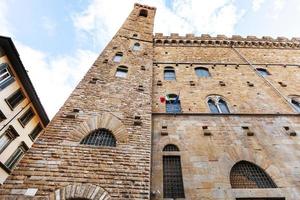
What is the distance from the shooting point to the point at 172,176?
6316 mm

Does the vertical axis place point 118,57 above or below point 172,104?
above

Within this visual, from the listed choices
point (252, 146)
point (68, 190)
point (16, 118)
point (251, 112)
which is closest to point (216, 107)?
point (251, 112)

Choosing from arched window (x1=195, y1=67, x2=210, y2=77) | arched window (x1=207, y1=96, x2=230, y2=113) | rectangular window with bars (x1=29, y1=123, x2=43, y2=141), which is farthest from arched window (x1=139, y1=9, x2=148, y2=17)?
rectangular window with bars (x1=29, y1=123, x2=43, y2=141)

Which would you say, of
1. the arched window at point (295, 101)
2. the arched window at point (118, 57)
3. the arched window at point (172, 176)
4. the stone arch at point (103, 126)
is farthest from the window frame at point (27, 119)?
the arched window at point (295, 101)

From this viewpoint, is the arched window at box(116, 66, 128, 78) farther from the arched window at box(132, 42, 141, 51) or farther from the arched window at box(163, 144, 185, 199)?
the arched window at box(163, 144, 185, 199)

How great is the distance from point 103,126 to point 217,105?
5.09 m

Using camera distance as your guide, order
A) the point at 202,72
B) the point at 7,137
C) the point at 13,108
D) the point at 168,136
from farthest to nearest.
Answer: the point at 13,108, the point at 202,72, the point at 7,137, the point at 168,136

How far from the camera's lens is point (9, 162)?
11461 mm

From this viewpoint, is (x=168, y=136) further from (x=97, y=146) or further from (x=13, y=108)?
(x=13, y=108)

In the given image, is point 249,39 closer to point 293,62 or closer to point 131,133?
point 293,62

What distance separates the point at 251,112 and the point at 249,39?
29.7 feet

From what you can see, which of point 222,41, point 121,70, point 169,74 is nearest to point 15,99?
point 121,70

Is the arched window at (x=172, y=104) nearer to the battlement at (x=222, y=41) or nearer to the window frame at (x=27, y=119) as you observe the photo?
the battlement at (x=222, y=41)

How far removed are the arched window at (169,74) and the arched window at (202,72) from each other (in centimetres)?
133
